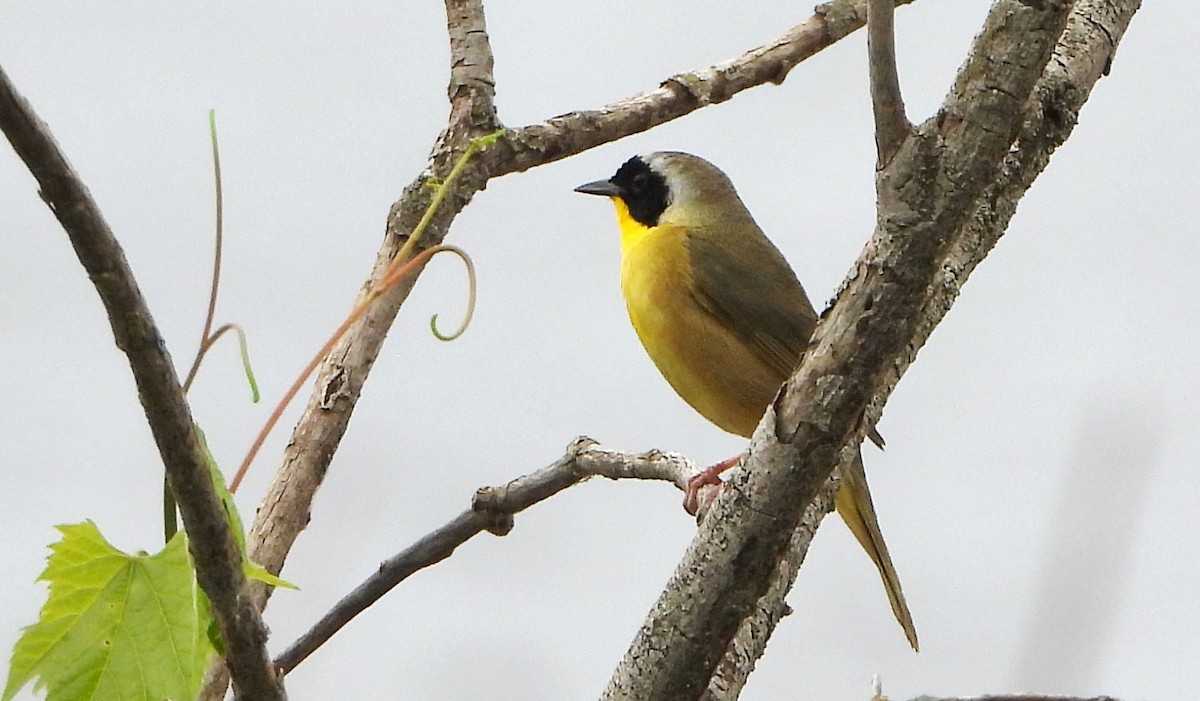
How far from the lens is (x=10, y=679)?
881 millimetres

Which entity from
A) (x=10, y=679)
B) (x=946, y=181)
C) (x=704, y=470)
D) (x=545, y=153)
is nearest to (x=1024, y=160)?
(x=946, y=181)

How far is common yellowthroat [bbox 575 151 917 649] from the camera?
2693 mm

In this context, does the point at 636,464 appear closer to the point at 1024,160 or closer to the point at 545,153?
the point at 545,153

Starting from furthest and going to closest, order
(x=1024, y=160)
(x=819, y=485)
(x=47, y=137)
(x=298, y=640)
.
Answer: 1. (x=298, y=640)
2. (x=1024, y=160)
3. (x=819, y=485)
4. (x=47, y=137)

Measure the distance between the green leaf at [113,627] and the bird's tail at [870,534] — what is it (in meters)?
1.79

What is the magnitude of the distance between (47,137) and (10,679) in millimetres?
365

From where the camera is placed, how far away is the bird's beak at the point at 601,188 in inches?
132

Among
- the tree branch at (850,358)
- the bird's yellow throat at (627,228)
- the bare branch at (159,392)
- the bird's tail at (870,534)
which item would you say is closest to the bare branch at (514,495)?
the tree branch at (850,358)

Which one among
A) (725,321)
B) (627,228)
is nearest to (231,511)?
(725,321)

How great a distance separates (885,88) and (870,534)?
5.89ft

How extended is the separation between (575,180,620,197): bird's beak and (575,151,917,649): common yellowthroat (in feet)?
0.67

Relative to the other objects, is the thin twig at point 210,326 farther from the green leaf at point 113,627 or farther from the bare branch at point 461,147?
Result: the bare branch at point 461,147

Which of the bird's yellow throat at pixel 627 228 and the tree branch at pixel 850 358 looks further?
the bird's yellow throat at pixel 627 228

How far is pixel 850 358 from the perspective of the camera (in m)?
0.92
